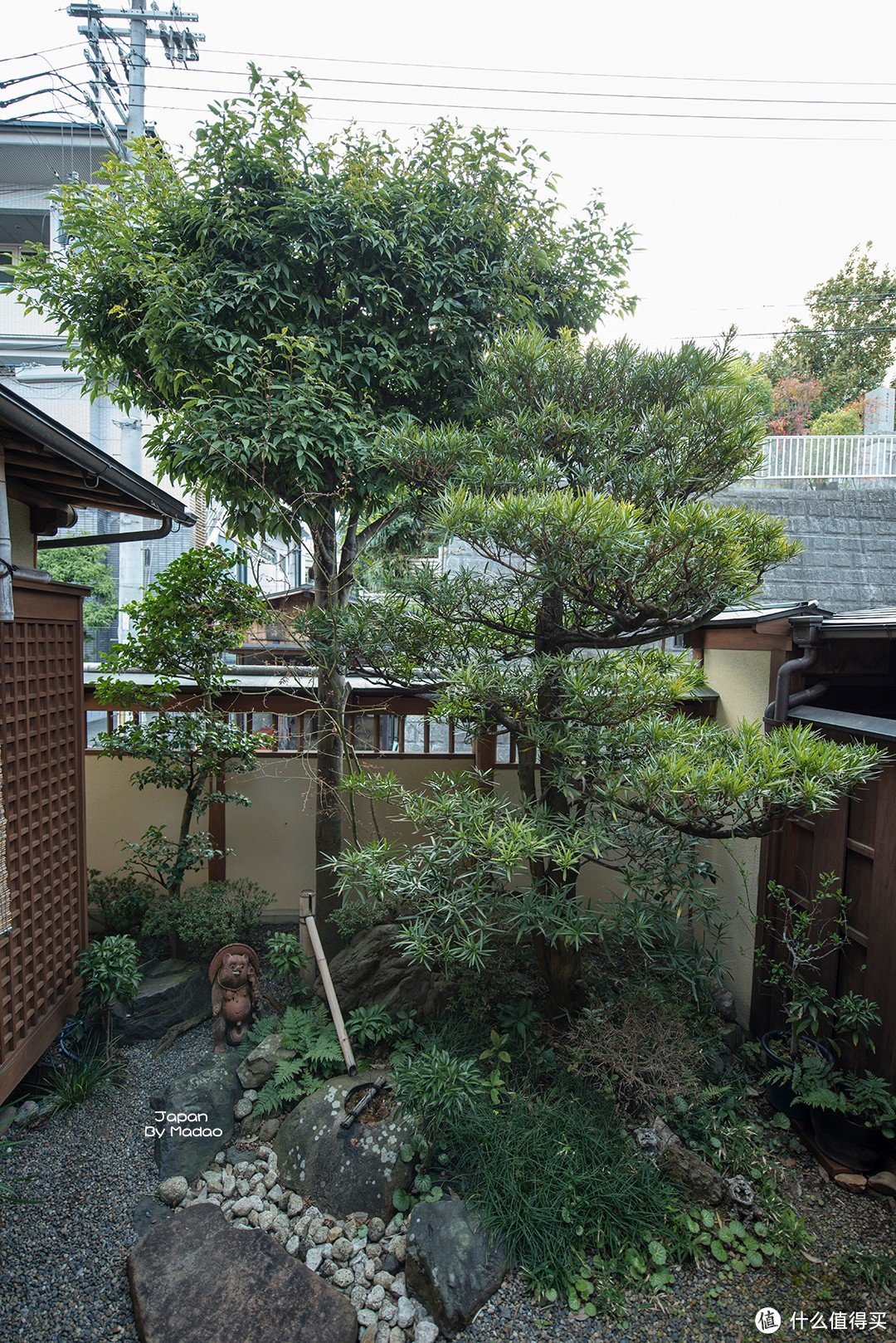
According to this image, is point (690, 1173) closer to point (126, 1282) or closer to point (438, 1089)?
point (438, 1089)

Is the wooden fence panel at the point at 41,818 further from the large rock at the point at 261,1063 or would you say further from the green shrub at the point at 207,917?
the large rock at the point at 261,1063

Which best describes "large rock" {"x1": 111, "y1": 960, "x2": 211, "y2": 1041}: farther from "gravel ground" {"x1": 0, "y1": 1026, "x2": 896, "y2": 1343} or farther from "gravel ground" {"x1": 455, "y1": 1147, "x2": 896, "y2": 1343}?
"gravel ground" {"x1": 455, "y1": 1147, "x2": 896, "y2": 1343}

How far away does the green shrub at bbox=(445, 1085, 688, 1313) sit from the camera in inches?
120

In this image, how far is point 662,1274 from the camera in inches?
118

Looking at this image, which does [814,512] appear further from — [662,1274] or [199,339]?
[662,1274]

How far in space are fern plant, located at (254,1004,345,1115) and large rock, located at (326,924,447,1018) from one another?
0.23 m

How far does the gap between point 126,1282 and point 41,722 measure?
8.97 feet

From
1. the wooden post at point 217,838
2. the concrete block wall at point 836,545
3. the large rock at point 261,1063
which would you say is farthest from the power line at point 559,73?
the large rock at point 261,1063

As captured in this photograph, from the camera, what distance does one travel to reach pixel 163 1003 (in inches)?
186

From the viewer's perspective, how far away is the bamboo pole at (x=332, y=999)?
3.95 metres

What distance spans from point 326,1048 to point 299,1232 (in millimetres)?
899

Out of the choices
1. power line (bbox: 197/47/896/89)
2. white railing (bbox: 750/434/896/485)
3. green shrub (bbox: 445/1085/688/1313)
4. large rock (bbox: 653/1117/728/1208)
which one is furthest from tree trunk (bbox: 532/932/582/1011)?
white railing (bbox: 750/434/896/485)

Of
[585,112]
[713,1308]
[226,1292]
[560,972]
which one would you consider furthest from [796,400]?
[226,1292]

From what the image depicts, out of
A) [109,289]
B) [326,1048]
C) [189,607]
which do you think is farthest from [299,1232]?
[109,289]
